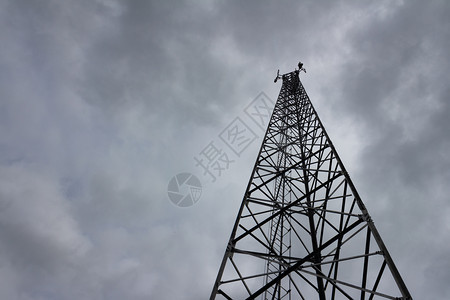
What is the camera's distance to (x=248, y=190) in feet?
23.7

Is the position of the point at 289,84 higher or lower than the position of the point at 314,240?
higher

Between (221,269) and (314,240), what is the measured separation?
352cm

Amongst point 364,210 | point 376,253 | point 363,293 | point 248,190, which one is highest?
point 248,190

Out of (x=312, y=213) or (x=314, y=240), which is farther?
(x=312, y=213)

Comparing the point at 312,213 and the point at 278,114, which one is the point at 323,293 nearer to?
the point at 312,213

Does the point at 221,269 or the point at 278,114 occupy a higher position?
the point at 278,114

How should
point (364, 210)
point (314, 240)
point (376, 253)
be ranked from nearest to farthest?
1. point (376, 253)
2. point (364, 210)
3. point (314, 240)

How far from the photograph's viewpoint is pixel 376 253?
14.8 ft

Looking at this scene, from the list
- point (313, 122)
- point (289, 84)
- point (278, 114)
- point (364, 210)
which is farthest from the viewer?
point (289, 84)

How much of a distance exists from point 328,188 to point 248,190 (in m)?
2.57

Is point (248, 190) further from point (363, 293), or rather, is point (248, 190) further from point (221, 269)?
point (363, 293)

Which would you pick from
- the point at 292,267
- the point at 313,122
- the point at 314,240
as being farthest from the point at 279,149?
the point at 292,267

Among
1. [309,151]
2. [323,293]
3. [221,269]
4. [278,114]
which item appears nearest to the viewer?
[221,269]

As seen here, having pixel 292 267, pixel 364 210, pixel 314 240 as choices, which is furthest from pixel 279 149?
pixel 292 267
